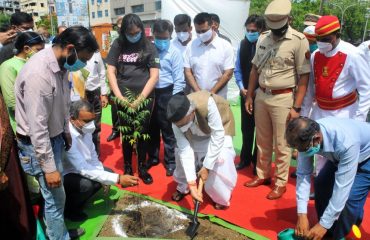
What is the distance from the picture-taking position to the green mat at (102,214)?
2.81 metres

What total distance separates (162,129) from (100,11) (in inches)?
1999

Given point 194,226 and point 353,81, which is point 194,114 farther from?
point 353,81

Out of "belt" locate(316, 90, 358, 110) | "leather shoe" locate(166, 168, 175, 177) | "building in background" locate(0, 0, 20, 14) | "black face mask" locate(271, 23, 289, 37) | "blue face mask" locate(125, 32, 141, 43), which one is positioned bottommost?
"building in background" locate(0, 0, 20, 14)

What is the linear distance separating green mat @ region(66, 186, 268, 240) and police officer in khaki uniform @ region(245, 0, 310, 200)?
2.42 ft

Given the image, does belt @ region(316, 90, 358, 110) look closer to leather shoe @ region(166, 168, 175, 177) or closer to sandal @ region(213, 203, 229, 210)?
sandal @ region(213, 203, 229, 210)

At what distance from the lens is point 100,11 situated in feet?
165

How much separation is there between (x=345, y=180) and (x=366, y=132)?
43 centimetres

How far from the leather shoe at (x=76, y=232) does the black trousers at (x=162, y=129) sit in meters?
1.51

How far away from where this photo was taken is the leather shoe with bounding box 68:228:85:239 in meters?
2.76

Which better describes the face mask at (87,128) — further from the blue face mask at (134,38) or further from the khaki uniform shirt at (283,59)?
the khaki uniform shirt at (283,59)

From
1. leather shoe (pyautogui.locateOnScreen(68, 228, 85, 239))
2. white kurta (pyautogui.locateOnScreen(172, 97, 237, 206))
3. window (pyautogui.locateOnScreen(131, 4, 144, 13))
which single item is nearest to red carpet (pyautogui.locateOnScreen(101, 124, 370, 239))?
white kurta (pyautogui.locateOnScreen(172, 97, 237, 206))

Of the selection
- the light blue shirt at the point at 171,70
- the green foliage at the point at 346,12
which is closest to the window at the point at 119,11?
the green foliage at the point at 346,12

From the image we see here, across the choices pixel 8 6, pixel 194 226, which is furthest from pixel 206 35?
pixel 8 6

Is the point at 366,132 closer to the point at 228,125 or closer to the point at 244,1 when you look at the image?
the point at 228,125
